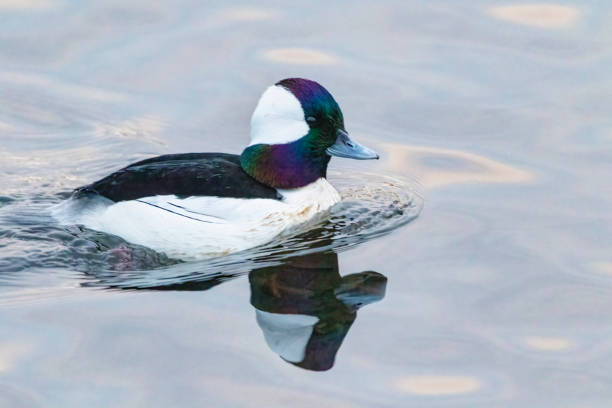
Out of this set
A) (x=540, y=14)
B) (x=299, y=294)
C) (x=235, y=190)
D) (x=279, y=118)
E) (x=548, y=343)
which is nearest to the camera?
(x=548, y=343)

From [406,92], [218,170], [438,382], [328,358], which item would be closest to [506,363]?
[438,382]

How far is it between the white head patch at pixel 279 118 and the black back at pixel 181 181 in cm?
34

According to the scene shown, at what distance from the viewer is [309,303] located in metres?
8.05

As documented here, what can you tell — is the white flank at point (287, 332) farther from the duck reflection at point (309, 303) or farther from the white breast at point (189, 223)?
the white breast at point (189, 223)

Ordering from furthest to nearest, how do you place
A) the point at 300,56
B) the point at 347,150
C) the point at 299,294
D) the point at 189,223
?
the point at 300,56
the point at 347,150
the point at 189,223
the point at 299,294

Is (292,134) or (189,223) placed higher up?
(292,134)

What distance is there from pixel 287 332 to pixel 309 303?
1.48ft

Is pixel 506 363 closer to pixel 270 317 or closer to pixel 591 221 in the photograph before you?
pixel 270 317

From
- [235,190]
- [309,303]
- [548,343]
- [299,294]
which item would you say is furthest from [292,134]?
[548,343]

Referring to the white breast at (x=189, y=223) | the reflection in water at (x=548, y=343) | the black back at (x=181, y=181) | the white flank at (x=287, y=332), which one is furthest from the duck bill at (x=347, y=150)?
the reflection in water at (x=548, y=343)

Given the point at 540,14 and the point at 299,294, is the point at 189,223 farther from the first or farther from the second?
the point at 540,14

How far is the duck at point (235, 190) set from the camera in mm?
8844

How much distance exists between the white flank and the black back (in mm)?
1298

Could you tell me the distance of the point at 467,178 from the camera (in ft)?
33.6
